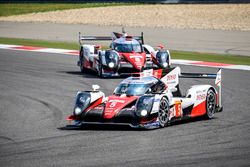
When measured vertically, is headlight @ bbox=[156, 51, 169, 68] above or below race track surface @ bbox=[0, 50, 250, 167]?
above

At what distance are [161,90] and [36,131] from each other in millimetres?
3188

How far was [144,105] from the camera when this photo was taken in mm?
17453

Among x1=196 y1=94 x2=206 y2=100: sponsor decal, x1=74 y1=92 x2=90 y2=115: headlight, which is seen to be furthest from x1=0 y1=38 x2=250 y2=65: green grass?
x1=74 y1=92 x2=90 y2=115: headlight

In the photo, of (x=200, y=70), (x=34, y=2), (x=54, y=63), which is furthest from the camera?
(x=34, y=2)

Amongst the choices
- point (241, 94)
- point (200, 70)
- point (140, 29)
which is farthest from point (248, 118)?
point (140, 29)

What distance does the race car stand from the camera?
27812 millimetres

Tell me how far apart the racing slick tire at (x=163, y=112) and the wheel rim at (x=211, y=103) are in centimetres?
192

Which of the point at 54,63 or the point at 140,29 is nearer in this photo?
the point at 54,63

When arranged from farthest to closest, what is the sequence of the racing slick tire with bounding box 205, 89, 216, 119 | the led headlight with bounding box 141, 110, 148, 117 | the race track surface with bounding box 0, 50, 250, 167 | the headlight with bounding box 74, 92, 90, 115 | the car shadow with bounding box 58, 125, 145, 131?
the racing slick tire with bounding box 205, 89, 216, 119 → the headlight with bounding box 74, 92, 90, 115 → the car shadow with bounding box 58, 125, 145, 131 → the led headlight with bounding box 141, 110, 148, 117 → the race track surface with bounding box 0, 50, 250, 167

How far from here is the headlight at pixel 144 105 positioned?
57.0 feet

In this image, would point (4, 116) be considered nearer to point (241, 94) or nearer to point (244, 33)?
point (241, 94)

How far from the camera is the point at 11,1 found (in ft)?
202

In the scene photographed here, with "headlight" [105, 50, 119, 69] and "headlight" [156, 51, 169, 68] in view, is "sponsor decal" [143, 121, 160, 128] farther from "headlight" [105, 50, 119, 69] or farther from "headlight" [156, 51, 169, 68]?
"headlight" [156, 51, 169, 68]

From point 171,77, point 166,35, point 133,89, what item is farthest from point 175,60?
point 133,89
